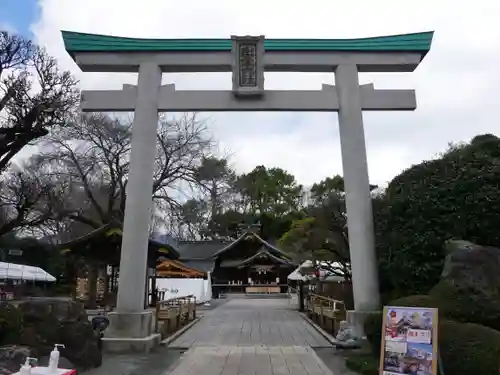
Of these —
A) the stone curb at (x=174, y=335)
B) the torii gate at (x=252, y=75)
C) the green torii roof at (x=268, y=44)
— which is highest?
the green torii roof at (x=268, y=44)

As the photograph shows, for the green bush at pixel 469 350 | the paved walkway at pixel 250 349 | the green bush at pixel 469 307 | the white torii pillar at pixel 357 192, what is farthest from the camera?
the white torii pillar at pixel 357 192

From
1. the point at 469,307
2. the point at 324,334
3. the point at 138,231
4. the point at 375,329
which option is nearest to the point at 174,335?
the point at 138,231

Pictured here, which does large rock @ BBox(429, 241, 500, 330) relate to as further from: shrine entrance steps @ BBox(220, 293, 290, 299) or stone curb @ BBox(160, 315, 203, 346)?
shrine entrance steps @ BBox(220, 293, 290, 299)

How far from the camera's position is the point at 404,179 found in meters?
11.9

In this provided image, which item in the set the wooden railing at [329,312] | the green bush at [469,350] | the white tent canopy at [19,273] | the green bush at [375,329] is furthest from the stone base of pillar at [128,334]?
the white tent canopy at [19,273]

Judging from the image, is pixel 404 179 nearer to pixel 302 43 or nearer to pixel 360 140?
pixel 360 140

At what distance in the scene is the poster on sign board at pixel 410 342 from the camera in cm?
593

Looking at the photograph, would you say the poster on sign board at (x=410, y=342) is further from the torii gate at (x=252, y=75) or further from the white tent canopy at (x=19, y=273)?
the white tent canopy at (x=19, y=273)

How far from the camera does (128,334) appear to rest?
442 inches

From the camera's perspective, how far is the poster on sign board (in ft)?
19.5

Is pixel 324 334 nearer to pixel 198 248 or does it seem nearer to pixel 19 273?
pixel 19 273

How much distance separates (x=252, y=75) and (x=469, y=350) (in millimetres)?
8331

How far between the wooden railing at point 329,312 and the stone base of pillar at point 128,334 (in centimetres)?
563

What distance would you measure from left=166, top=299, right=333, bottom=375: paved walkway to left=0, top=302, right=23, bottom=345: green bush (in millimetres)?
2769
